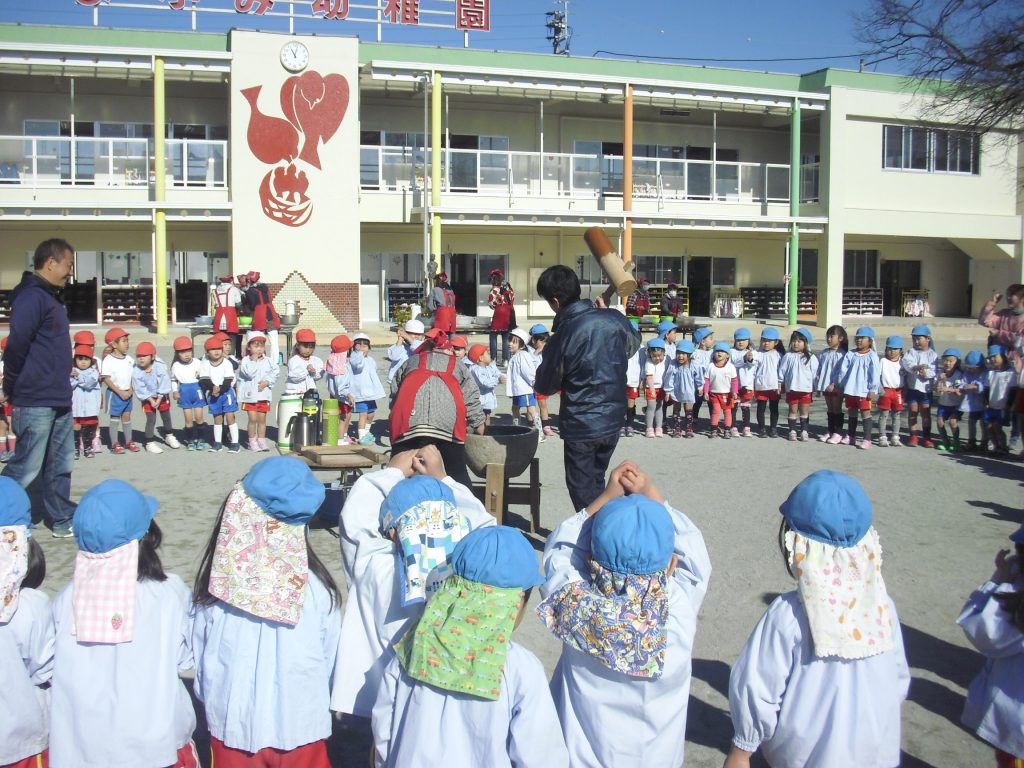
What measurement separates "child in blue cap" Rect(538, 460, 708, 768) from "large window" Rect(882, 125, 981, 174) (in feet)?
89.9

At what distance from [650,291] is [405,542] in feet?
78.0

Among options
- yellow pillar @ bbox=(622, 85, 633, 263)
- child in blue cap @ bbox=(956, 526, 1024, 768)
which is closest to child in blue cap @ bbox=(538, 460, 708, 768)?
child in blue cap @ bbox=(956, 526, 1024, 768)

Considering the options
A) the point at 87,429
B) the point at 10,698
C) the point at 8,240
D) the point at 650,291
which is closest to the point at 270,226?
the point at 8,240

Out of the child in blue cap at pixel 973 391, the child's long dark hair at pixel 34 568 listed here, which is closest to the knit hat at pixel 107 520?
the child's long dark hair at pixel 34 568

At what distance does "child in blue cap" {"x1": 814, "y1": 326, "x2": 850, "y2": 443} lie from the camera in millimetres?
11445

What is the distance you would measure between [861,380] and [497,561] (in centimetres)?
939

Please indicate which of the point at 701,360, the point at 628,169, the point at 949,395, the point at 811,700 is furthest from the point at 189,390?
the point at 628,169

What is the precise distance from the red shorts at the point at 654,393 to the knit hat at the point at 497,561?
360 inches

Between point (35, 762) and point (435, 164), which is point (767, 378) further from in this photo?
point (435, 164)

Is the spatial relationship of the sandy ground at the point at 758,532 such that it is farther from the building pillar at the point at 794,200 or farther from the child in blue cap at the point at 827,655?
the building pillar at the point at 794,200

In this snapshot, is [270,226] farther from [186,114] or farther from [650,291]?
[650,291]

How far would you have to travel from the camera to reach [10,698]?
313 centimetres

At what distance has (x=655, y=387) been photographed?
1181cm

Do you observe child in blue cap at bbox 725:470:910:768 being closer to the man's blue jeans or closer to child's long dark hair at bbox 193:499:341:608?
child's long dark hair at bbox 193:499:341:608
